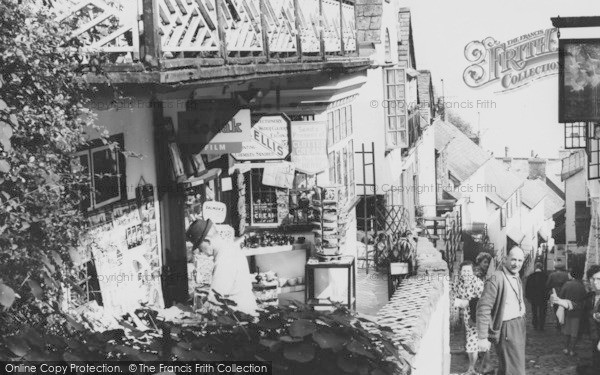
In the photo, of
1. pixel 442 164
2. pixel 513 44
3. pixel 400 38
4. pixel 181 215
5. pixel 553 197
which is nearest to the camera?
pixel 181 215

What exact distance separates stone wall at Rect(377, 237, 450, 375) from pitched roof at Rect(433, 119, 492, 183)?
34862mm

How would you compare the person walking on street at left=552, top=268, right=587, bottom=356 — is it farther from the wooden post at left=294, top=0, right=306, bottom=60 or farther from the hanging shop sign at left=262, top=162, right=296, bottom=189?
the wooden post at left=294, top=0, right=306, bottom=60

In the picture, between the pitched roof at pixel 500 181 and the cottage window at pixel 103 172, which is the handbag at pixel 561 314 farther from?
the pitched roof at pixel 500 181

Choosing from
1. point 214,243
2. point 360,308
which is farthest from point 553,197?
point 214,243

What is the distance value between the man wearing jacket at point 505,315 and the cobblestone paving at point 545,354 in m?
2.83

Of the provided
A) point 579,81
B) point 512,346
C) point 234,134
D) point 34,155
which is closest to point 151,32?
point 34,155

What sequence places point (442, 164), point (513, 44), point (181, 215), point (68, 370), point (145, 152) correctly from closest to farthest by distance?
point (68, 370)
point (145, 152)
point (181, 215)
point (513, 44)
point (442, 164)

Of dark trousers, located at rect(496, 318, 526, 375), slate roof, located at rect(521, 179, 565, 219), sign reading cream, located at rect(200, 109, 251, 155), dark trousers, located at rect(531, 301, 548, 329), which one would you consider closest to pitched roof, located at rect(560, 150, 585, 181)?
slate roof, located at rect(521, 179, 565, 219)

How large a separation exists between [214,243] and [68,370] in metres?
4.56

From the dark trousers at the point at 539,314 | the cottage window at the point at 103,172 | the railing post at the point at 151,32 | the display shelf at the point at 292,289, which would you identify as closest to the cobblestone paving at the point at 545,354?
the dark trousers at the point at 539,314

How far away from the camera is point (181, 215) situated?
10.6 meters

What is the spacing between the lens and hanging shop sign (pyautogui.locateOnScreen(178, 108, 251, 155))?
32.7 feet

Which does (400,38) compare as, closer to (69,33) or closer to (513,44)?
(513,44)

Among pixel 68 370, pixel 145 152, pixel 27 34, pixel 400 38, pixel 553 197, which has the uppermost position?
pixel 400 38
